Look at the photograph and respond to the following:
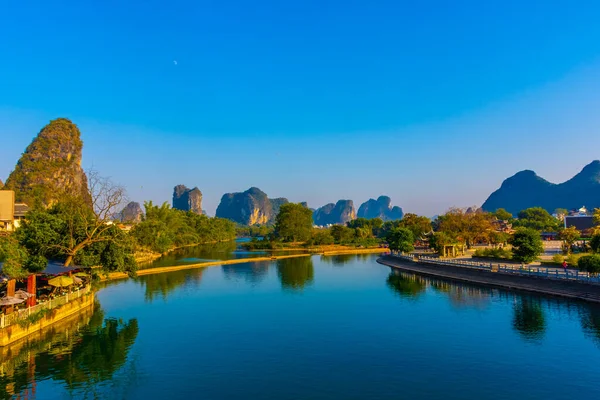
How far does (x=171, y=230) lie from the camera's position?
341 ft

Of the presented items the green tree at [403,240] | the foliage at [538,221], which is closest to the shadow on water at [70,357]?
the green tree at [403,240]

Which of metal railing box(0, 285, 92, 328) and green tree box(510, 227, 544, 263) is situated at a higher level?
green tree box(510, 227, 544, 263)

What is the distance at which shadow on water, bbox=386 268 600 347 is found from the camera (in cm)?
2737

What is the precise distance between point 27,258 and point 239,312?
16.3 meters

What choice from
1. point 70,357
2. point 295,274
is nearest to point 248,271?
point 295,274

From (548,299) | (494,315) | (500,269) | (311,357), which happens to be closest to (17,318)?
(311,357)

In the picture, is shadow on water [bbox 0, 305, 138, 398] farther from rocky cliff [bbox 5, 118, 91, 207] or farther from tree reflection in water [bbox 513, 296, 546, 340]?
rocky cliff [bbox 5, 118, 91, 207]

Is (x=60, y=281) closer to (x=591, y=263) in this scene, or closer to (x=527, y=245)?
(x=591, y=263)

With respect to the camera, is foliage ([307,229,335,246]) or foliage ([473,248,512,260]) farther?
foliage ([307,229,335,246])

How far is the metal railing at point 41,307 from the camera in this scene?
23866mm

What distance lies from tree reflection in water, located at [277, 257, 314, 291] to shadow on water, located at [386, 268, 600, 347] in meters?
11.2

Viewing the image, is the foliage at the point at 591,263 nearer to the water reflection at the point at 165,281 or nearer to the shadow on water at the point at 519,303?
the shadow on water at the point at 519,303

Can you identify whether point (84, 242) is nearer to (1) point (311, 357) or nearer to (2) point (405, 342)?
(1) point (311, 357)

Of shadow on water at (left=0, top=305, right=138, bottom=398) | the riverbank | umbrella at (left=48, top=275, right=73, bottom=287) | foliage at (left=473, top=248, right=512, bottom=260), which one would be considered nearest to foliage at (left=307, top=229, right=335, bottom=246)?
the riverbank
